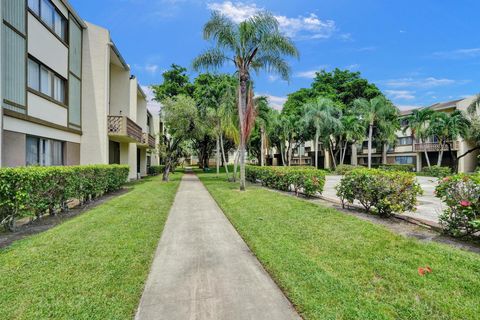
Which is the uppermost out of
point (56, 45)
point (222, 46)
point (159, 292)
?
point (222, 46)

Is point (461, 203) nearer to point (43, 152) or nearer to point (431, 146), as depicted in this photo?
point (43, 152)

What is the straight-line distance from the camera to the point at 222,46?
1505 centimetres

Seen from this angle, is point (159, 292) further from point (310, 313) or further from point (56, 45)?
point (56, 45)

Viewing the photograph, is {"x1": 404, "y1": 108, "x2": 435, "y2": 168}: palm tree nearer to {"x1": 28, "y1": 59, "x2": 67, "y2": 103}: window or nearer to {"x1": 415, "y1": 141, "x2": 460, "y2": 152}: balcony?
{"x1": 415, "y1": 141, "x2": 460, "y2": 152}: balcony

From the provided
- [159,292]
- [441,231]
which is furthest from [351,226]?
[159,292]

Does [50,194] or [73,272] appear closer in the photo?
[73,272]

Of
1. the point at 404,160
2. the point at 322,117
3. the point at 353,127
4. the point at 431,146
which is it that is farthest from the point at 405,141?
the point at 322,117

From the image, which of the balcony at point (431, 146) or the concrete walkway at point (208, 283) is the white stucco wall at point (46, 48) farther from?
the balcony at point (431, 146)

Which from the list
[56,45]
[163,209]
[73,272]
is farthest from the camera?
[56,45]

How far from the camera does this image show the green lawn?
3.27 meters

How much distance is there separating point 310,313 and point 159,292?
6.43 ft

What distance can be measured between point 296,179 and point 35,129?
10788 mm

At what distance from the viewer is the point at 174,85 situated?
41.7 metres

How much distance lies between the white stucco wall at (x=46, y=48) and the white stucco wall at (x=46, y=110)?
5.23 feet
